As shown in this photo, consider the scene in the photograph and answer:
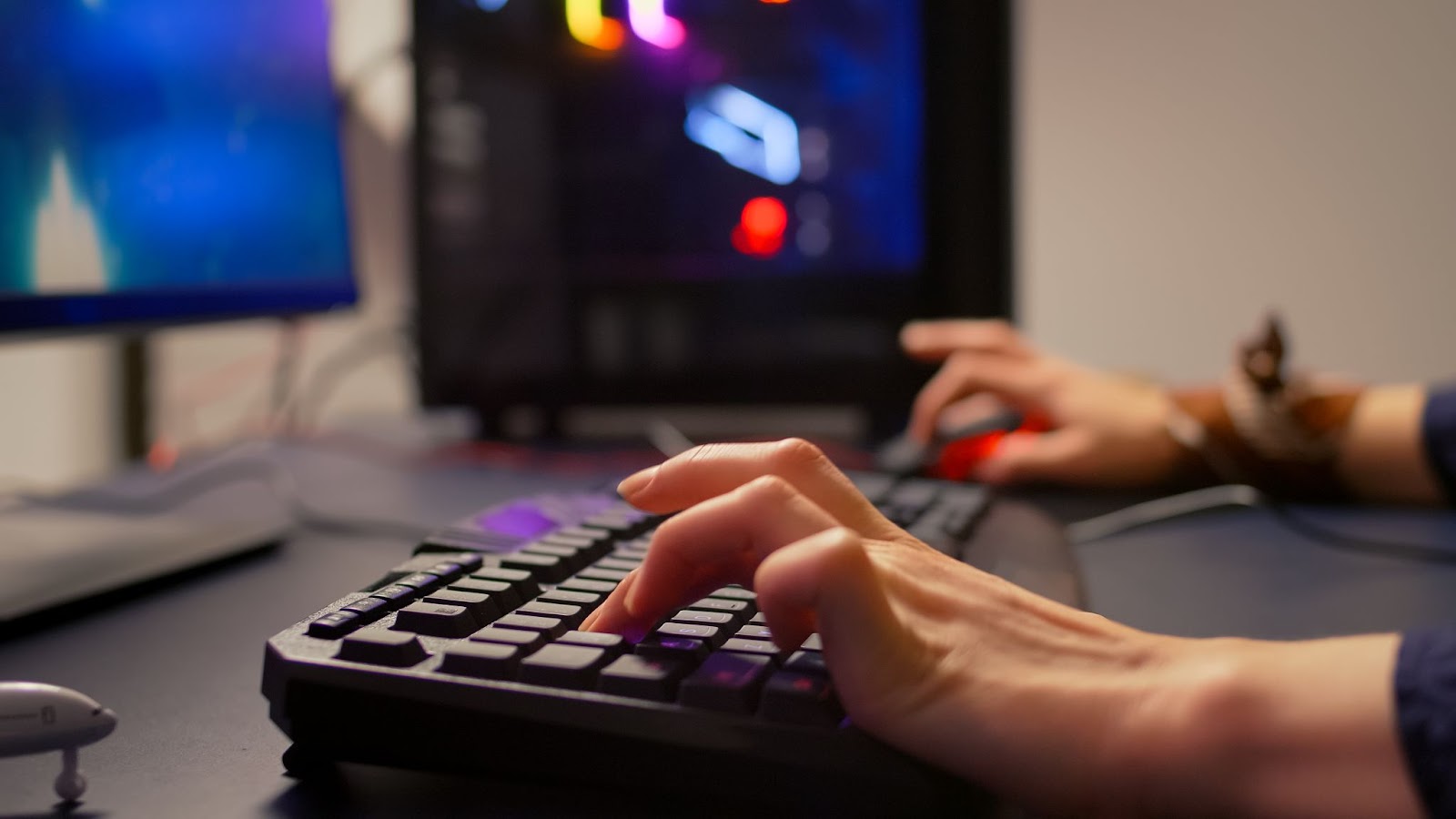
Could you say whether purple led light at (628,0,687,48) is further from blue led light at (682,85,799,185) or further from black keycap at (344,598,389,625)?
black keycap at (344,598,389,625)

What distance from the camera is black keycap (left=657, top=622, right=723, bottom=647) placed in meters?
0.34

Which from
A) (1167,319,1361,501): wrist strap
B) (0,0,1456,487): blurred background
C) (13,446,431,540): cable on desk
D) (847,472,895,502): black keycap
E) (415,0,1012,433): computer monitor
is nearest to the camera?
(847,472,895,502): black keycap

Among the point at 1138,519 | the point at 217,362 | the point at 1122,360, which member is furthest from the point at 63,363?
the point at 1122,360

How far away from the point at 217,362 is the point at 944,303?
96 centimetres

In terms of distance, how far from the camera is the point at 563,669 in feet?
1.01

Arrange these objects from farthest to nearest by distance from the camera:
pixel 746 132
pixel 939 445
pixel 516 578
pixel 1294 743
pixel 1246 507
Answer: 1. pixel 746 132
2. pixel 939 445
3. pixel 1246 507
4. pixel 516 578
5. pixel 1294 743

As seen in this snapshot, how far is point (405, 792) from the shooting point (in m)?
0.31

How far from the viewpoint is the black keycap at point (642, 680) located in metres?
0.30

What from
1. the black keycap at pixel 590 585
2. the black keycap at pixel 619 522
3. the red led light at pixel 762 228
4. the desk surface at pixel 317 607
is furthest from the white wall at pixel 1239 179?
the black keycap at pixel 590 585

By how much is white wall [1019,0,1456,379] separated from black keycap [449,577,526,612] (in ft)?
4.03

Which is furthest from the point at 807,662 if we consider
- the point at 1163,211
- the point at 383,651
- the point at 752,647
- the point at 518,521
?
the point at 1163,211

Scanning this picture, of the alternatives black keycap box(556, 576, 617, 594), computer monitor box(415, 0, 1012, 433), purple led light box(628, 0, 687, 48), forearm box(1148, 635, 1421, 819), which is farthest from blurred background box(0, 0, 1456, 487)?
forearm box(1148, 635, 1421, 819)

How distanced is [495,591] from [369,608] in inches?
1.6

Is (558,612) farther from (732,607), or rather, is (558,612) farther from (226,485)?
(226,485)
